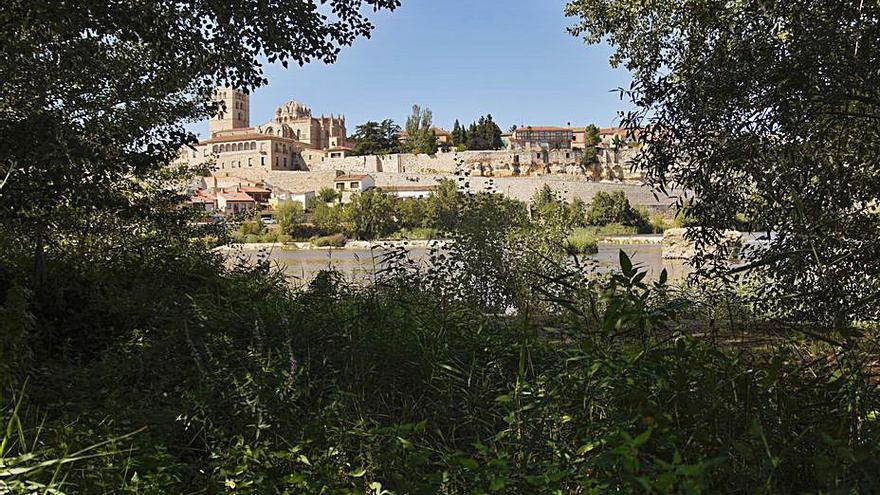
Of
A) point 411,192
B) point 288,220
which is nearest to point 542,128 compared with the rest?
point 411,192

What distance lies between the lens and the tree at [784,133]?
3.36 m

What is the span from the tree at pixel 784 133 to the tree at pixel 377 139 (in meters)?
78.1

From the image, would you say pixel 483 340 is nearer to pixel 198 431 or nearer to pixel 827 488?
pixel 198 431

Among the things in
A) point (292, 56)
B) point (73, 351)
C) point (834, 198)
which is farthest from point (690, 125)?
point (73, 351)

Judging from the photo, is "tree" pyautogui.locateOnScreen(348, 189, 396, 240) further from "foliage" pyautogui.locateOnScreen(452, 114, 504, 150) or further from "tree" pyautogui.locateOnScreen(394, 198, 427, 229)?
"foliage" pyautogui.locateOnScreen(452, 114, 504, 150)

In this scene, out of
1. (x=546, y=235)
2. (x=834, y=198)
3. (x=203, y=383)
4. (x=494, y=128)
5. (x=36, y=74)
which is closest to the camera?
(x=203, y=383)

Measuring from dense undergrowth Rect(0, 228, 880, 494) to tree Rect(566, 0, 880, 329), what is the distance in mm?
653

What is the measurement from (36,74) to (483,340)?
3557 mm

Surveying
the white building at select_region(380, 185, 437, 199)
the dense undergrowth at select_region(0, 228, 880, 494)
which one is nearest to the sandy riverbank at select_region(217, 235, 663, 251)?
the white building at select_region(380, 185, 437, 199)

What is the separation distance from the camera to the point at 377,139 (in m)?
86.9

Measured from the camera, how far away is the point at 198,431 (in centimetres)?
258

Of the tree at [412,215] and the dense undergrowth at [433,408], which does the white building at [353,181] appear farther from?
Result: the dense undergrowth at [433,408]

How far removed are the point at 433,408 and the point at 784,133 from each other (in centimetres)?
235

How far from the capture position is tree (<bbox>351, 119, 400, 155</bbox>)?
8425 centimetres
